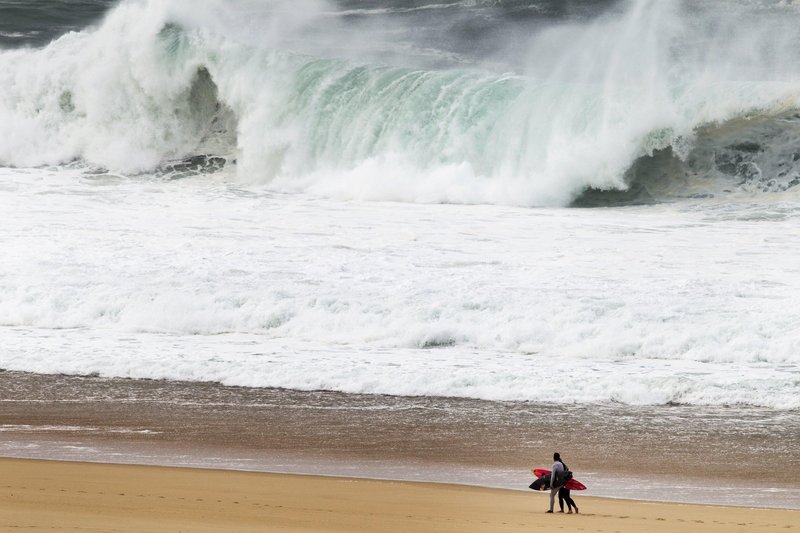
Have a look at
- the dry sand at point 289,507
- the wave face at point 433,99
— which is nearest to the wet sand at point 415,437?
the dry sand at point 289,507

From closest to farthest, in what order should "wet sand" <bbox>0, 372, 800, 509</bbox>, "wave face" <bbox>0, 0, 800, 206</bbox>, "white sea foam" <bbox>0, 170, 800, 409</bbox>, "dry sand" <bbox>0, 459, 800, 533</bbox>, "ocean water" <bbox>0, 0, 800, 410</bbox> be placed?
"dry sand" <bbox>0, 459, 800, 533</bbox> → "wet sand" <bbox>0, 372, 800, 509</bbox> → "white sea foam" <bbox>0, 170, 800, 409</bbox> → "ocean water" <bbox>0, 0, 800, 410</bbox> → "wave face" <bbox>0, 0, 800, 206</bbox>

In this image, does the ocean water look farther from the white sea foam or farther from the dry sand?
the dry sand

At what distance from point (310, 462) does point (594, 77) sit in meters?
13.2

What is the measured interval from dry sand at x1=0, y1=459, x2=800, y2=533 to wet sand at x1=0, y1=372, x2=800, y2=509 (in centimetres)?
35

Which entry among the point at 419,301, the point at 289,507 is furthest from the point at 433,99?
the point at 289,507

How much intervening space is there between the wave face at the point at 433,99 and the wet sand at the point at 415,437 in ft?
28.8

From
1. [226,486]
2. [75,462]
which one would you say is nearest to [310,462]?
[226,486]

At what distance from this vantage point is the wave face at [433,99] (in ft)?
57.9

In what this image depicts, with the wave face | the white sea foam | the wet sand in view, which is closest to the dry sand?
the wet sand

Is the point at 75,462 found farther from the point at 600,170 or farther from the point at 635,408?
the point at 600,170

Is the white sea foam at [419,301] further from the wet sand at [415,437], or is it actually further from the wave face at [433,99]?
the wave face at [433,99]

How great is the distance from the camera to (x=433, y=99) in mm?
19625

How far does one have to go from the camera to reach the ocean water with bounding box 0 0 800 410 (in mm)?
10086

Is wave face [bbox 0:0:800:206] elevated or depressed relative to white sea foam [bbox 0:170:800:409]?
elevated
